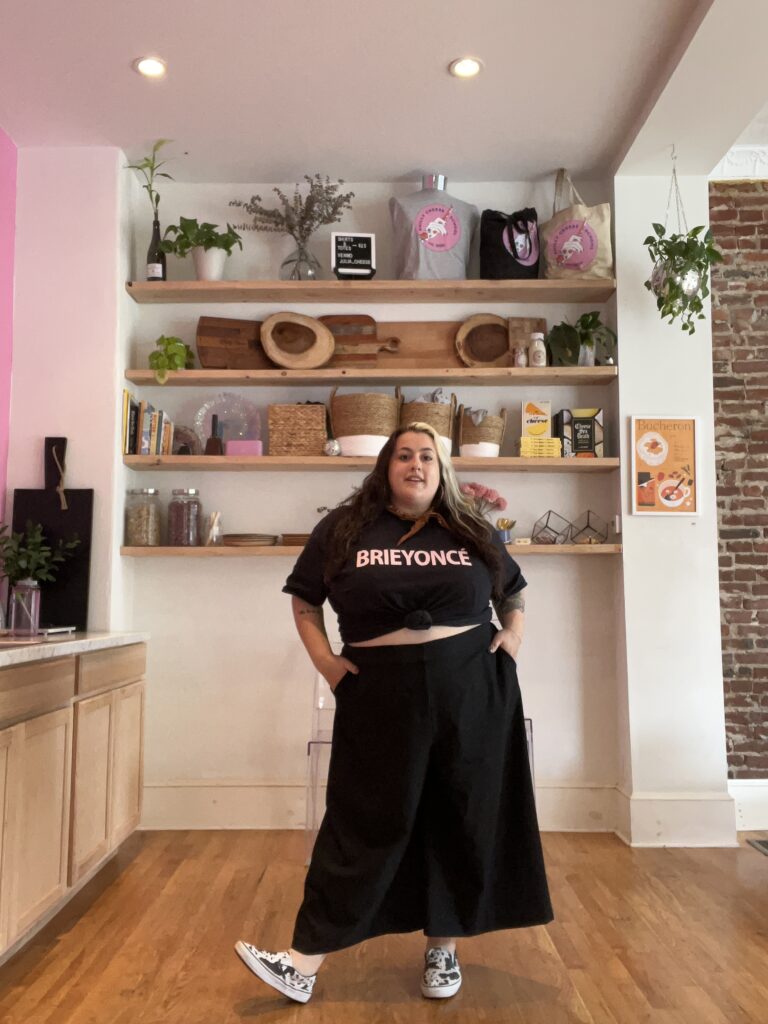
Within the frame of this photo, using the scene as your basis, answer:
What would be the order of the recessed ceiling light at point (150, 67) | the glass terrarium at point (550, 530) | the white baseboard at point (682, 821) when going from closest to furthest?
the recessed ceiling light at point (150, 67), the white baseboard at point (682, 821), the glass terrarium at point (550, 530)

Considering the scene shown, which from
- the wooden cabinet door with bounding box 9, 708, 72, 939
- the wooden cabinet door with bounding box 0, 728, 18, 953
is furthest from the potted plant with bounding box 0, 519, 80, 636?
the wooden cabinet door with bounding box 0, 728, 18, 953

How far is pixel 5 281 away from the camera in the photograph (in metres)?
3.74

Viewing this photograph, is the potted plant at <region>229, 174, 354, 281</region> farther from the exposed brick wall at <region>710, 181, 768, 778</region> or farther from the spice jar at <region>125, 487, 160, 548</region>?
the exposed brick wall at <region>710, 181, 768, 778</region>

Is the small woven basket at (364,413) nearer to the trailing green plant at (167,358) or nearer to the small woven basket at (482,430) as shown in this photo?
the small woven basket at (482,430)

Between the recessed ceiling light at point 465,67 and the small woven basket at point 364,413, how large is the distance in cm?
124

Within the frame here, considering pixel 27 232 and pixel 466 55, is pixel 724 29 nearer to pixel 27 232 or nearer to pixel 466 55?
pixel 466 55

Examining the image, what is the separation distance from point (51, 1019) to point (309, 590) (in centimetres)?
116

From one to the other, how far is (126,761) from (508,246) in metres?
2.64

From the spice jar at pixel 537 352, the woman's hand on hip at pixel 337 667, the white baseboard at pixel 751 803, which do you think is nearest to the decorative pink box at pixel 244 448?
the spice jar at pixel 537 352

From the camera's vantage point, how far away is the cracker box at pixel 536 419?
3.93m

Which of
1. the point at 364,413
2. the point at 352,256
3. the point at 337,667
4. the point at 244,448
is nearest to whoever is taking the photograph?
the point at 337,667

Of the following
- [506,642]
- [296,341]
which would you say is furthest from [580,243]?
[506,642]

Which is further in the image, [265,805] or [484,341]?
[484,341]

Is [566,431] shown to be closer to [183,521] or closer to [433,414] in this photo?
[433,414]
